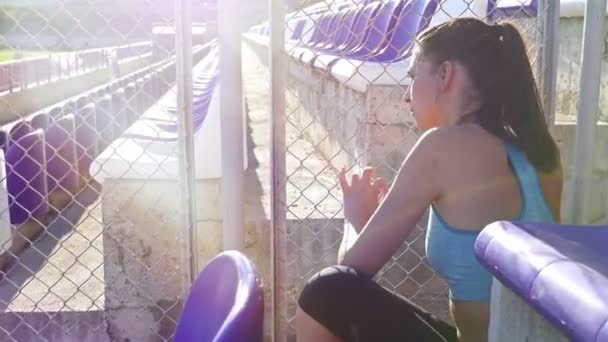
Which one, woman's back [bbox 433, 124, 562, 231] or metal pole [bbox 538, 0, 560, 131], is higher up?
metal pole [bbox 538, 0, 560, 131]

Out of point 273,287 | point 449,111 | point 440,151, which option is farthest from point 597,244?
point 273,287

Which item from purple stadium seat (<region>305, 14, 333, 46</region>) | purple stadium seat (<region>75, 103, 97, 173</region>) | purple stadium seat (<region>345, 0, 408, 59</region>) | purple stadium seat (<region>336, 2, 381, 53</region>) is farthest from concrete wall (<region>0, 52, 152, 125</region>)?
purple stadium seat (<region>345, 0, 408, 59</region>)

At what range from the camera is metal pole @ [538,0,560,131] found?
75.6 inches

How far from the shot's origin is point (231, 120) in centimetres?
180

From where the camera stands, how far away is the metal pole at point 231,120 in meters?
1.74

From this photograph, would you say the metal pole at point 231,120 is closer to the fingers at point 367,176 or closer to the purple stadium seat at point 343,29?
the fingers at point 367,176

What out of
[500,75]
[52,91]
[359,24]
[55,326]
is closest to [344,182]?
[500,75]

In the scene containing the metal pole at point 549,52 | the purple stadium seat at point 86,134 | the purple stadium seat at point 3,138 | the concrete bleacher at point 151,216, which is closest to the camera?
the metal pole at point 549,52

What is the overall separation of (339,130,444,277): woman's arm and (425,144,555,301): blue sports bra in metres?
0.07

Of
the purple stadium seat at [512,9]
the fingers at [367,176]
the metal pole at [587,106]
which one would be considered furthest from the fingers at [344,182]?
the purple stadium seat at [512,9]

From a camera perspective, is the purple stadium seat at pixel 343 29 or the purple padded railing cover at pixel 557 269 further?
the purple stadium seat at pixel 343 29

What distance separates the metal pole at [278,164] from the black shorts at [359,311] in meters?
0.39

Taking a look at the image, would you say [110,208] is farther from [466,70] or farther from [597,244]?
→ [597,244]

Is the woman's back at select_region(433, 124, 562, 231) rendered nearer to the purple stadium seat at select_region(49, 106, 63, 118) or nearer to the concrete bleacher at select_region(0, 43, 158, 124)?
the purple stadium seat at select_region(49, 106, 63, 118)
